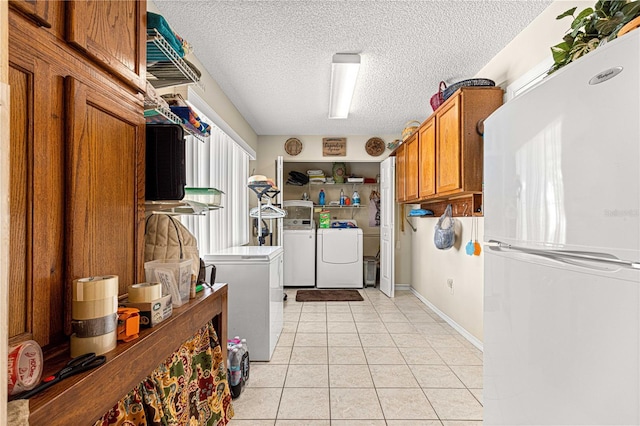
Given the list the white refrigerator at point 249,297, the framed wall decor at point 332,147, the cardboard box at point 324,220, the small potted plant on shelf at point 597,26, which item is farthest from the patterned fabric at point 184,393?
the framed wall decor at point 332,147

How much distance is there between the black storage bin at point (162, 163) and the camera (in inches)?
52.4

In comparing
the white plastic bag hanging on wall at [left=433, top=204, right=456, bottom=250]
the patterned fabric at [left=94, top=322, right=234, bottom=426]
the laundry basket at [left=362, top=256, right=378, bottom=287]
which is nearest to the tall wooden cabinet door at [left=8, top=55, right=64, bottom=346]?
the patterned fabric at [left=94, top=322, right=234, bottom=426]

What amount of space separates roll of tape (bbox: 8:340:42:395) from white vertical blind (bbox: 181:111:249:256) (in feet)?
5.82

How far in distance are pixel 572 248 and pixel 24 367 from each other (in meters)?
1.22

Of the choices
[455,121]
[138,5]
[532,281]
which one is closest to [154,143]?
[138,5]

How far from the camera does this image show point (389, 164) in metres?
4.84

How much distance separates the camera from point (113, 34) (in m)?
1.04

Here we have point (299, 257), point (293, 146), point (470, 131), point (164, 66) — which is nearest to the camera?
point (164, 66)

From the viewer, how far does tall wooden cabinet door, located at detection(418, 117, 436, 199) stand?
3230 mm

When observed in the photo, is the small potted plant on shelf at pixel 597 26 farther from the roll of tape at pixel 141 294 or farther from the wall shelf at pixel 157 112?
the roll of tape at pixel 141 294

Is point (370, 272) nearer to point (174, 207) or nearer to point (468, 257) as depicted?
point (468, 257)

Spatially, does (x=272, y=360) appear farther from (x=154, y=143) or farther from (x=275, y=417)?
(x=154, y=143)

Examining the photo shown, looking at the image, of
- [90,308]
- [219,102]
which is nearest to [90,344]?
[90,308]

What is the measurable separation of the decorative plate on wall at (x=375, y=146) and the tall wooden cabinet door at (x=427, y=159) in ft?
5.37
